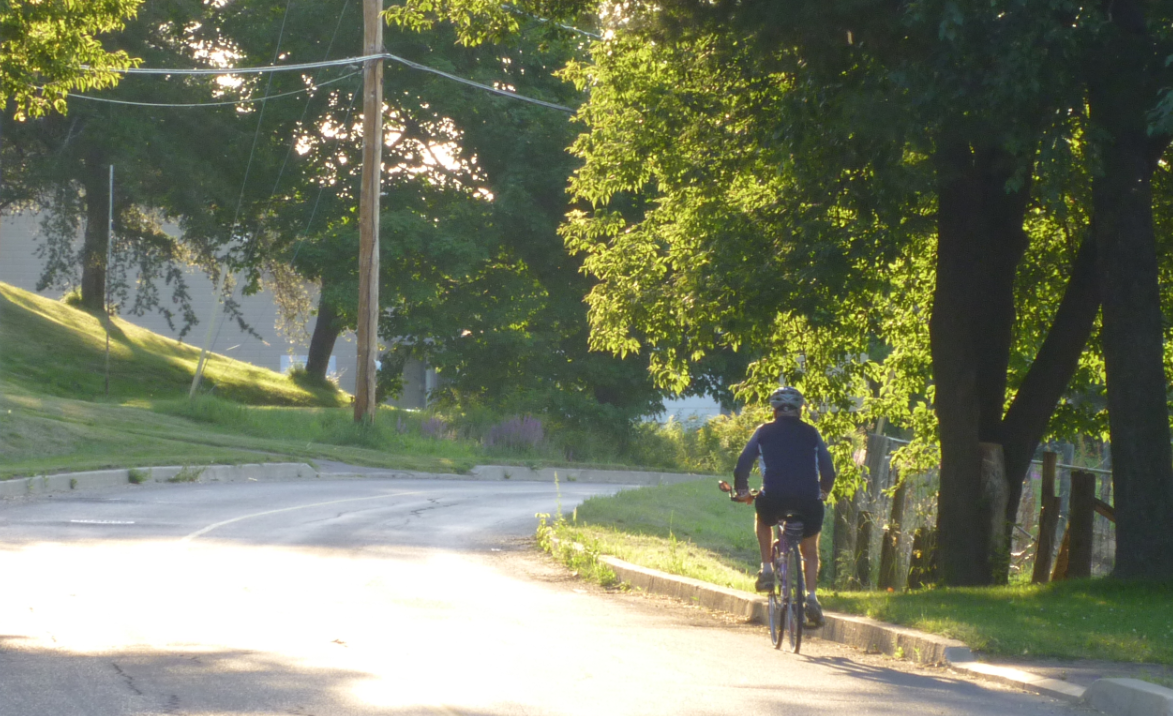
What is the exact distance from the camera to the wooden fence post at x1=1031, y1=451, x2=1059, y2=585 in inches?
488

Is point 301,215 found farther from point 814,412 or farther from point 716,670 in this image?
point 716,670

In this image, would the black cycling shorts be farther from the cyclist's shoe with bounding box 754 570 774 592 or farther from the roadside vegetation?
the roadside vegetation

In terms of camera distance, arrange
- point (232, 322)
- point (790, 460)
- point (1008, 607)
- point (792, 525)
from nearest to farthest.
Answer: point (792, 525) < point (790, 460) < point (1008, 607) < point (232, 322)

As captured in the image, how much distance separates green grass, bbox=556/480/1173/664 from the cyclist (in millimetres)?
930

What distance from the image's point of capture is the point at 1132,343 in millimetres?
10812

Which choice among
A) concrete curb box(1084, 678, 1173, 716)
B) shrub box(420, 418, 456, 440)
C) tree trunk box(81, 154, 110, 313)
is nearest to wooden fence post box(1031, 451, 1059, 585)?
concrete curb box(1084, 678, 1173, 716)

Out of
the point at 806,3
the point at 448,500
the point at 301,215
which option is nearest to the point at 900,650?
the point at 806,3

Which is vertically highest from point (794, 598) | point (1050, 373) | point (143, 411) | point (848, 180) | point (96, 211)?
point (96, 211)

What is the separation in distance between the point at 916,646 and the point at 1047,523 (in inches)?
163

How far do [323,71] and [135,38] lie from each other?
6226mm

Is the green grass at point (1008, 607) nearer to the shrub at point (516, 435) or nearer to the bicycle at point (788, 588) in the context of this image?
the bicycle at point (788, 588)

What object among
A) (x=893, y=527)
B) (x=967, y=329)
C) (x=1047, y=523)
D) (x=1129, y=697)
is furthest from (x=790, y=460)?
(x=893, y=527)

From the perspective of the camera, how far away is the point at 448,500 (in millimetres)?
21625

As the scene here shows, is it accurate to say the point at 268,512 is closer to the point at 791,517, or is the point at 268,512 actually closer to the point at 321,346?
the point at 791,517
